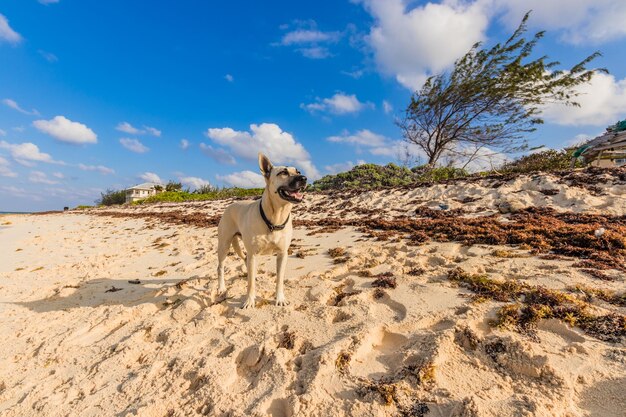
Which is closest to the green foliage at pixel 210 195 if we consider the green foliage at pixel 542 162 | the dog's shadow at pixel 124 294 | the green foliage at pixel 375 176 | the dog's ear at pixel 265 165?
the green foliage at pixel 375 176

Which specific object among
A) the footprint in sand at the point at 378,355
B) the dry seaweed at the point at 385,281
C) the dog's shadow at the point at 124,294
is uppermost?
the dry seaweed at the point at 385,281

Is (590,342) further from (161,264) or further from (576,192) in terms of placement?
(576,192)

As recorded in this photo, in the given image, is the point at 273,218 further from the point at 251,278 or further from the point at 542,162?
the point at 542,162

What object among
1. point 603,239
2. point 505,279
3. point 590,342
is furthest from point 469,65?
point 590,342

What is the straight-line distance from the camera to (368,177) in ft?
70.2

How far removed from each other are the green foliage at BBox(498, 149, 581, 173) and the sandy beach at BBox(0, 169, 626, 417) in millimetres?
9329

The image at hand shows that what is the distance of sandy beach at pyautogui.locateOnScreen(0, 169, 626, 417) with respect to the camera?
2186 mm

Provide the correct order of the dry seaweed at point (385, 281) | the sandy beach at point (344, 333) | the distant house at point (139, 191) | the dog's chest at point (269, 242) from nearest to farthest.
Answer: the sandy beach at point (344, 333) < the dog's chest at point (269, 242) < the dry seaweed at point (385, 281) < the distant house at point (139, 191)

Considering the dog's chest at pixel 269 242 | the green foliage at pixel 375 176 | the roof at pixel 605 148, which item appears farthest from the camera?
the green foliage at pixel 375 176

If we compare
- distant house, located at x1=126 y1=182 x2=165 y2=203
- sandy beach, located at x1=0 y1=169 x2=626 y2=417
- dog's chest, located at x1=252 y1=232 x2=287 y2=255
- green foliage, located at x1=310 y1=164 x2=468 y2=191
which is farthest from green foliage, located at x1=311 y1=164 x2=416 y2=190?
distant house, located at x1=126 y1=182 x2=165 y2=203

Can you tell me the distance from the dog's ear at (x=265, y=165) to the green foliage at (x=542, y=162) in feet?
47.1

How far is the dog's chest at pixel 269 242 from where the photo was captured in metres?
3.84

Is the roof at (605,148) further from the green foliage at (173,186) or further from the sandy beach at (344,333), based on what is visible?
the green foliage at (173,186)

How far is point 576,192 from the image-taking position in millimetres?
8945
